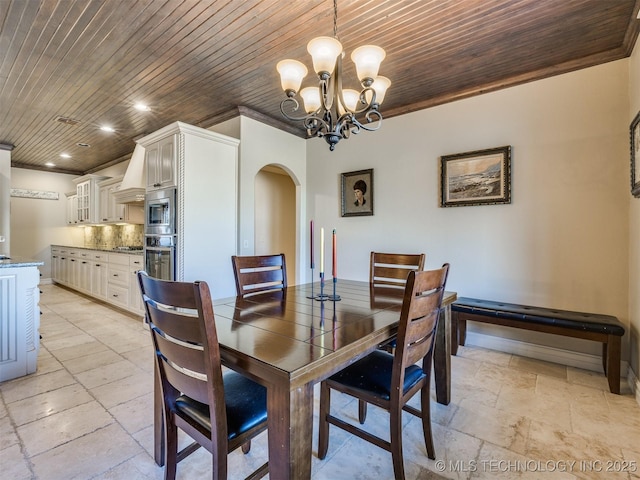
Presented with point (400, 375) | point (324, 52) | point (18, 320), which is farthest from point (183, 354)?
point (18, 320)

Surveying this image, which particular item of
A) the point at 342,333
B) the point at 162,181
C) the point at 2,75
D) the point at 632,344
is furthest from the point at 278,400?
the point at 2,75

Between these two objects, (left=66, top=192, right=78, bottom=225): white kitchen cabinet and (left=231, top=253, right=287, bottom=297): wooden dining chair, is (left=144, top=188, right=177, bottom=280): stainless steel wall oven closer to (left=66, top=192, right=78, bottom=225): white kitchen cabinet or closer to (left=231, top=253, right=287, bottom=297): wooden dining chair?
(left=231, top=253, right=287, bottom=297): wooden dining chair

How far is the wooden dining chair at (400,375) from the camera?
139 centimetres

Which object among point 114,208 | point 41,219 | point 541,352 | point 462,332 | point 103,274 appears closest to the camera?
point 541,352

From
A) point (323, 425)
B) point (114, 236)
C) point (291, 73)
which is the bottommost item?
point (323, 425)

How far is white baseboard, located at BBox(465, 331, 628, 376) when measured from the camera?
8.91 feet

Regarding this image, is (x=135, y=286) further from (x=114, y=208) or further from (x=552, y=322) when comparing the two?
(x=552, y=322)

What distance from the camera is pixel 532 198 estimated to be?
2969 millimetres

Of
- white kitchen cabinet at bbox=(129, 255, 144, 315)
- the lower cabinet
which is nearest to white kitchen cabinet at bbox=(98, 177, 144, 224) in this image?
the lower cabinet

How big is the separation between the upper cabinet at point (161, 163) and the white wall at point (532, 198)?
2389mm

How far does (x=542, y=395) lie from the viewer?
229cm

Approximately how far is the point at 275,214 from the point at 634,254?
4.79 m

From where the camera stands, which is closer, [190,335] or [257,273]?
[190,335]

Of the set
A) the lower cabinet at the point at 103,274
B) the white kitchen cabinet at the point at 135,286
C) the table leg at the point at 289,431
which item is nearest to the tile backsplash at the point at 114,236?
the lower cabinet at the point at 103,274
